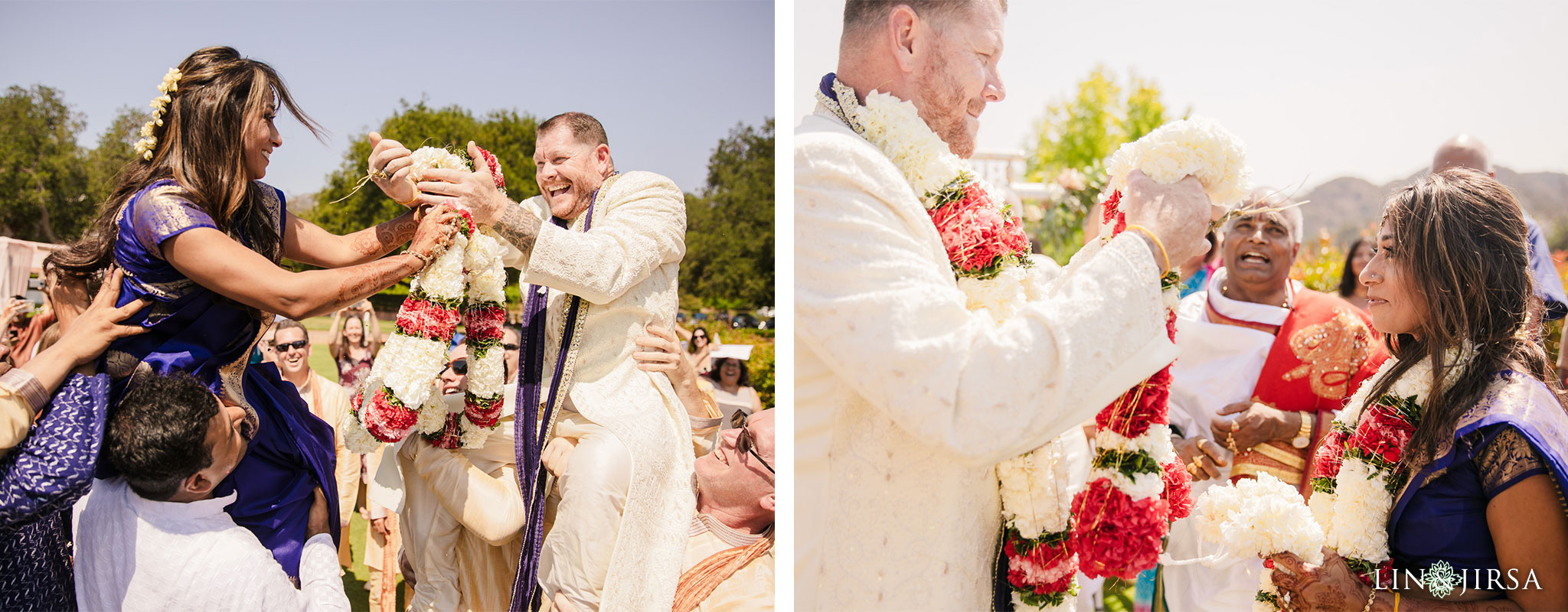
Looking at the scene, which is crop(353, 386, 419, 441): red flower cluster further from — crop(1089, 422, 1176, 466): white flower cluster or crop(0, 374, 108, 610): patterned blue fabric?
crop(1089, 422, 1176, 466): white flower cluster

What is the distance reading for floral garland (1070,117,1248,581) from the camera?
2023 millimetres

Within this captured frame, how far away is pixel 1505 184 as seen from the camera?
9.03 ft

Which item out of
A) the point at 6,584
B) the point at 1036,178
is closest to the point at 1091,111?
the point at 1036,178

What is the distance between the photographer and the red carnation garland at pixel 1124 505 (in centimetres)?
208

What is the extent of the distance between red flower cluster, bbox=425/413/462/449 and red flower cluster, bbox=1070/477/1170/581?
2628 millimetres

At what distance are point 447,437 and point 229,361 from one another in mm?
913

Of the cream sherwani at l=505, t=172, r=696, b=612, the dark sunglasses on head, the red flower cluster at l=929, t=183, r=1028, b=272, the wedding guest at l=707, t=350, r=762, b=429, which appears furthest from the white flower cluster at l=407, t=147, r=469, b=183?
the wedding guest at l=707, t=350, r=762, b=429

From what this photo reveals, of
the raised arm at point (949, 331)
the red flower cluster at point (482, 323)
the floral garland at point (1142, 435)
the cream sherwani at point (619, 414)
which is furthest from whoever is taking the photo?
the red flower cluster at point (482, 323)

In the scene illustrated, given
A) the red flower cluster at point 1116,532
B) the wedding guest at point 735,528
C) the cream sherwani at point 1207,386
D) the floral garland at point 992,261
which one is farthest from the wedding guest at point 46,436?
the cream sherwani at point 1207,386

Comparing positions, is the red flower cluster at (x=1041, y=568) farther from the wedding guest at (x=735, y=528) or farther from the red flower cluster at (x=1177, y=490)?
the wedding guest at (x=735, y=528)

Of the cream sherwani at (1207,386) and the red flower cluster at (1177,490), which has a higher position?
the red flower cluster at (1177,490)

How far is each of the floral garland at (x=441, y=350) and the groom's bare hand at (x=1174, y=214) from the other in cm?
244

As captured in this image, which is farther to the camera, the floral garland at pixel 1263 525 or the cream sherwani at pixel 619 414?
the cream sherwani at pixel 619 414

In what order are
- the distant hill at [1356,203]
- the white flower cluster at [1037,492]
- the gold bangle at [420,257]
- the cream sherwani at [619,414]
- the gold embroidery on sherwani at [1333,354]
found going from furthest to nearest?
the distant hill at [1356,203], the gold embroidery on sherwani at [1333,354], the cream sherwani at [619,414], the gold bangle at [420,257], the white flower cluster at [1037,492]
